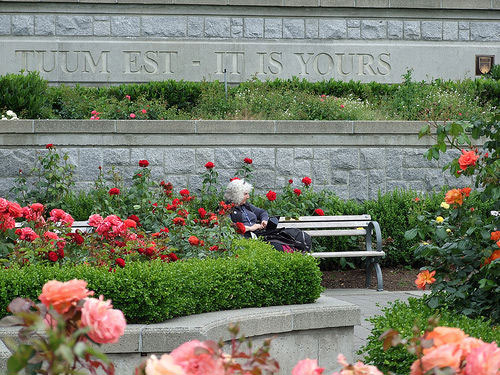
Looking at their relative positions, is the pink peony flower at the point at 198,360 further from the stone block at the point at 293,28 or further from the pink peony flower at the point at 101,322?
the stone block at the point at 293,28

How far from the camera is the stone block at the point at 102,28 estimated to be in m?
14.4

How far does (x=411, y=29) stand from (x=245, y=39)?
3.25 m

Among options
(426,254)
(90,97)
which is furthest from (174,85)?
(426,254)

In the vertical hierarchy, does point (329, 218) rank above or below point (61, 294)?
below

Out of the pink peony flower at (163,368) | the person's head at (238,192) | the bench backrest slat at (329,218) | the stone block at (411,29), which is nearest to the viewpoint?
the pink peony flower at (163,368)

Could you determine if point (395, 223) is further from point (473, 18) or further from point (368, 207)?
point (473, 18)

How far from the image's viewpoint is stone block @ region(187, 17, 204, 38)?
48.2ft

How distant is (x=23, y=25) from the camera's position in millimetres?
14320

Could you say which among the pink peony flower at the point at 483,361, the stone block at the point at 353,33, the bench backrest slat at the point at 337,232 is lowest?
the bench backrest slat at the point at 337,232

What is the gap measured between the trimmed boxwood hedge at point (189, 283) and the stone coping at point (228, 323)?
116 millimetres

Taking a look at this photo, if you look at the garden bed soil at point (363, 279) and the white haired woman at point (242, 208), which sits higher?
the white haired woman at point (242, 208)

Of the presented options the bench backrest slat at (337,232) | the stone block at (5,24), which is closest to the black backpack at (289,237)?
the bench backrest slat at (337,232)

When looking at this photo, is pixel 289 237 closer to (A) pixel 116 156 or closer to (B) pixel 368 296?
(B) pixel 368 296

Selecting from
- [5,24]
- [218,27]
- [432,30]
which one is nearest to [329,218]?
[218,27]
